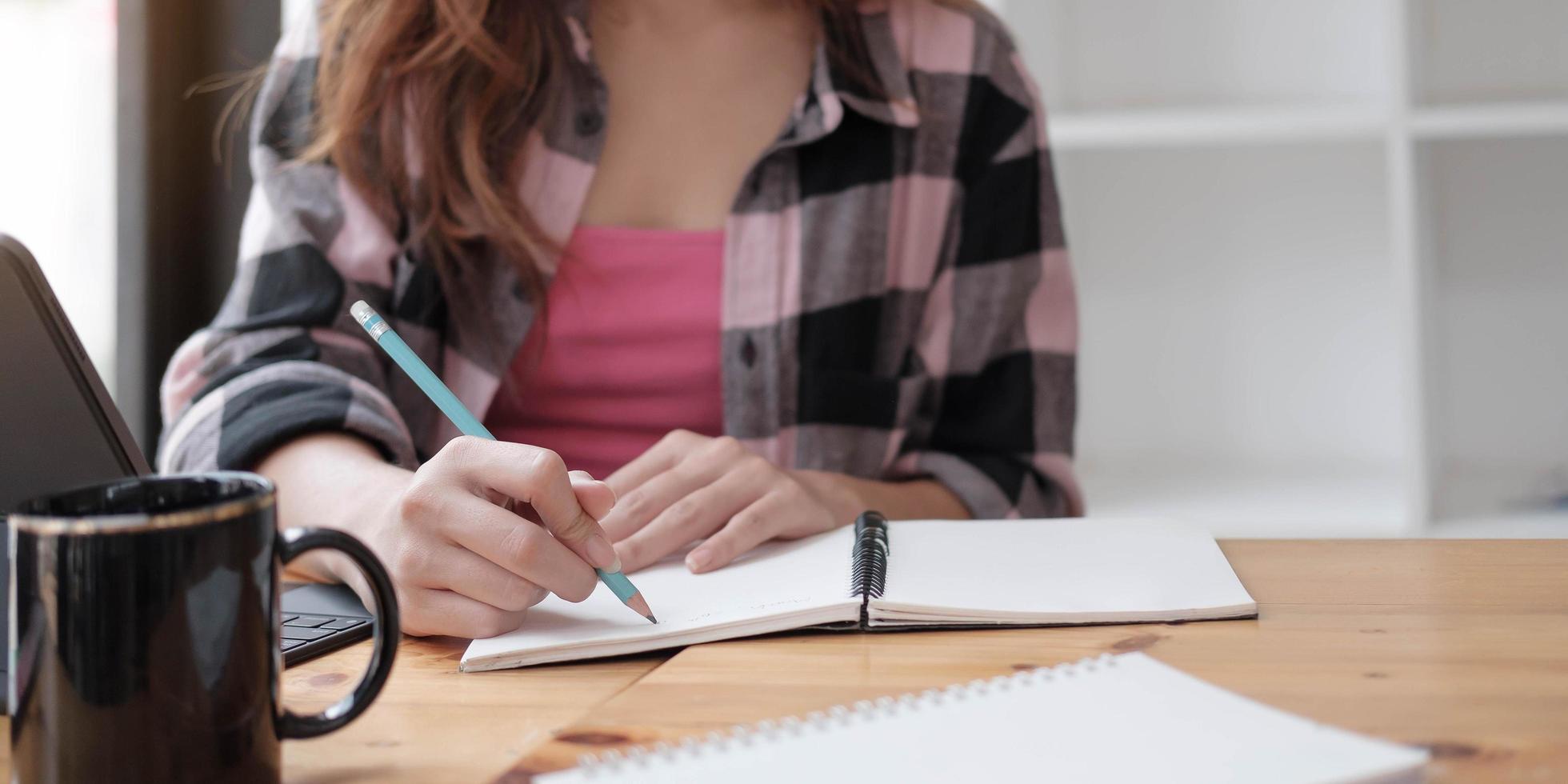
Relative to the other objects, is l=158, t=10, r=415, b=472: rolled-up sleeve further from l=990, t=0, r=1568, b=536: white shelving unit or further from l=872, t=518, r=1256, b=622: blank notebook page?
l=990, t=0, r=1568, b=536: white shelving unit

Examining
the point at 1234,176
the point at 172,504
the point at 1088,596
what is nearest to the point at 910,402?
the point at 1088,596

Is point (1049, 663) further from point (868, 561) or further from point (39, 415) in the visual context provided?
point (39, 415)

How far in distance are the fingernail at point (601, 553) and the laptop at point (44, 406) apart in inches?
7.2

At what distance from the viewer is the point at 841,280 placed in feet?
3.46

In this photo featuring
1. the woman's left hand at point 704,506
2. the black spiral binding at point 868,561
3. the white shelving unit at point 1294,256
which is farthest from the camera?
the white shelving unit at point 1294,256

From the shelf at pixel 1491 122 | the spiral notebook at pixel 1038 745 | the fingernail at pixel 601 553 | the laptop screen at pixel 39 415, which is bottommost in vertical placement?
the spiral notebook at pixel 1038 745

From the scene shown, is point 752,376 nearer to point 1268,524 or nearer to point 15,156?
point 1268,524

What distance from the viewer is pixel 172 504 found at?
41 cm

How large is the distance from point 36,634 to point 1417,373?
1346mm

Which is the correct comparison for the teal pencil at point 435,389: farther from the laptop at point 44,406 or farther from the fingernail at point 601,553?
the laptop at point 44,406

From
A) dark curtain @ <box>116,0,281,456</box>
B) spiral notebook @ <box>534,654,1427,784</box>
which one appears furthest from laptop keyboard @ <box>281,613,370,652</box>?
dark curtain @ <box>116,0,281,456</box>

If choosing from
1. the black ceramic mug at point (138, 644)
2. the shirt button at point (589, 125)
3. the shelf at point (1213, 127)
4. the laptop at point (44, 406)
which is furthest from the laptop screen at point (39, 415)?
the shelf at point (1213, 127)

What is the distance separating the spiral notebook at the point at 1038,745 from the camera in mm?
354

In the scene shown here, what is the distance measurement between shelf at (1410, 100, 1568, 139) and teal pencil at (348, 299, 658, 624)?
118 centimetres
